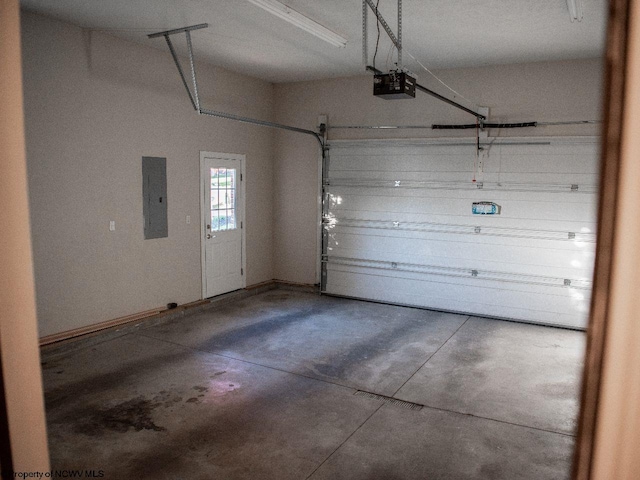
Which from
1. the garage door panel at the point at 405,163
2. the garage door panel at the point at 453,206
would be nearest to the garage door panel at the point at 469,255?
the garage door panel at the point at 453,206

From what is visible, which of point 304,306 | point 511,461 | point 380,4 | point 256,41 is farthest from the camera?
point 304,306

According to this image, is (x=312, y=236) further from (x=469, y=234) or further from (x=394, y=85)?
(x=394, y=85)

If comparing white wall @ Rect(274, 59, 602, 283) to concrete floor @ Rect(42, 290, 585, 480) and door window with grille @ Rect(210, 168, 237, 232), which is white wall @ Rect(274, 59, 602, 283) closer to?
door window with grille @ Rect(210, 168, 237, 232)

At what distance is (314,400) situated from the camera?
13.8 feet

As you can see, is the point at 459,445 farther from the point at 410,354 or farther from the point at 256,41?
the point at 256,41

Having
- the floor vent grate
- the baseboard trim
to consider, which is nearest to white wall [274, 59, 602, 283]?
the baseboard trim

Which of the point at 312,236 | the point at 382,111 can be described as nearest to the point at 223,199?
the point at 312,236

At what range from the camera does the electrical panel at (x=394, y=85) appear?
4301mm

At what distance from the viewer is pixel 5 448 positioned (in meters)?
0.78

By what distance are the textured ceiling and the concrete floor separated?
10.5 feet

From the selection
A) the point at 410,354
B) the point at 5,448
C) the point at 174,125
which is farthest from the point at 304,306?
the point at 5,448

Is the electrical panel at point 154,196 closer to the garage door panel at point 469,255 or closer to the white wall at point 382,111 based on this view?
the white wall at point 382,111

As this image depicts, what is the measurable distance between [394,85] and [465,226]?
126 inches

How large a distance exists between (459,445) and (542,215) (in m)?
4.00
